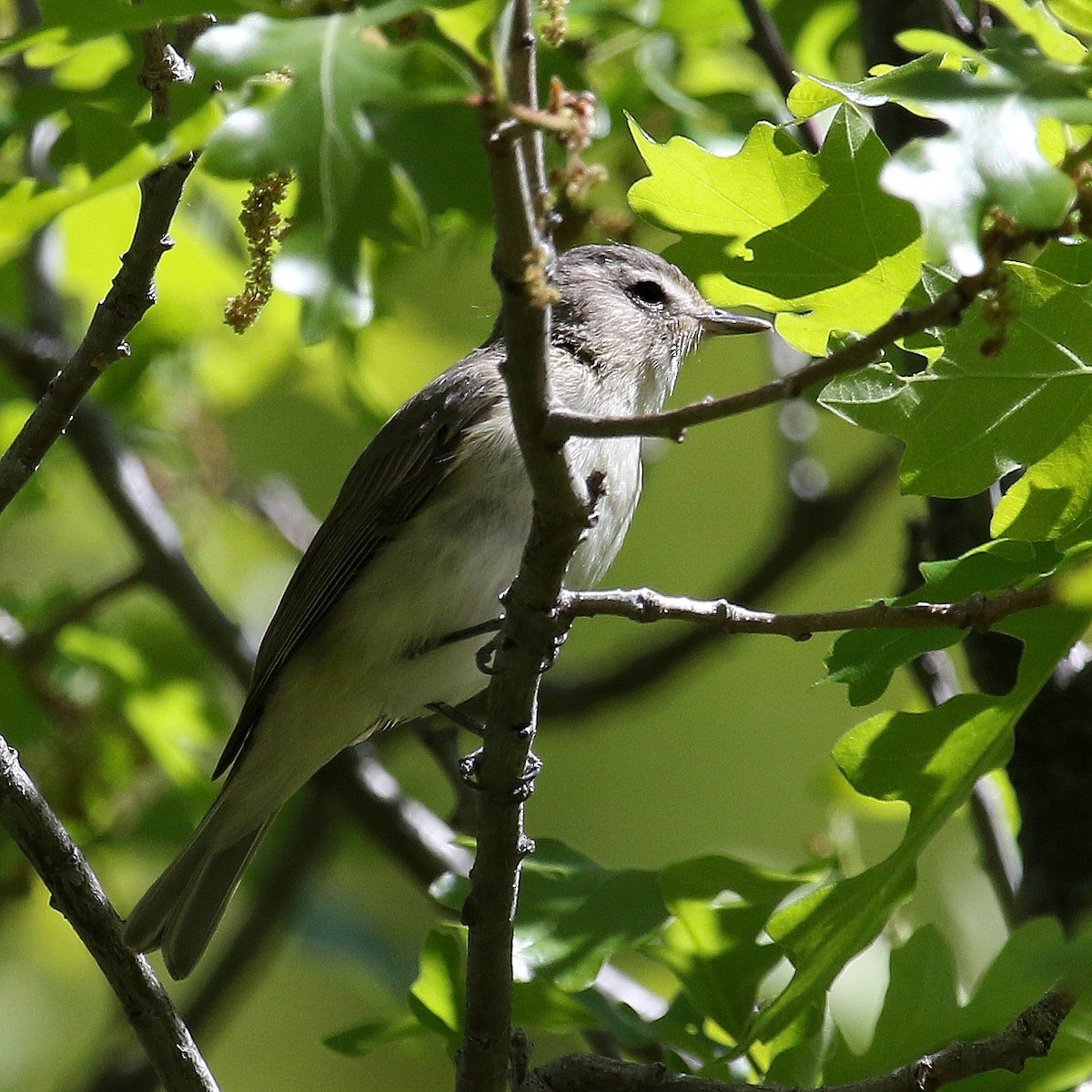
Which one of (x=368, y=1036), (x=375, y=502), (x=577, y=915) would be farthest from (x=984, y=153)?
(x=375, y=502)

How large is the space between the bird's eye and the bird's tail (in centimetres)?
183

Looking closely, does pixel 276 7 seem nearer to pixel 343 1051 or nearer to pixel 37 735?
pixel 343 1051

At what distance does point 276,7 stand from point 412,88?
21cm

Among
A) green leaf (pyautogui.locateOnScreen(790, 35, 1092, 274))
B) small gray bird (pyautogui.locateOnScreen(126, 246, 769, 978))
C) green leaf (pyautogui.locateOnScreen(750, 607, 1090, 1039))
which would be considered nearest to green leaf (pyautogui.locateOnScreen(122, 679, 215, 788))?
small gray bird (pyautogui.locateOnScreen(126, 246, 769, 978))

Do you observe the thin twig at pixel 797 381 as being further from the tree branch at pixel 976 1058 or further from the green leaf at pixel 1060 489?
the tree branch at pixel 976 1058

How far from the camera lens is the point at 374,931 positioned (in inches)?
201

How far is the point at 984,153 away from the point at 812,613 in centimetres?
71

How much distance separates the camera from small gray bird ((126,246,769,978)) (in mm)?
3650

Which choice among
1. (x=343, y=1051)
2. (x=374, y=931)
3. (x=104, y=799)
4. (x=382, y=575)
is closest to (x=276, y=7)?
(x=343, y=1051)

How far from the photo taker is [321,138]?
1551 millimetres

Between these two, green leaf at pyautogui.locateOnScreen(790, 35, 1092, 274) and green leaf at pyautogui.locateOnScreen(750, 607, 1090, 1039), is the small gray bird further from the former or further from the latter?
green leaf at pyautogui.locateOnScreen(790, 35, 1092, 274)

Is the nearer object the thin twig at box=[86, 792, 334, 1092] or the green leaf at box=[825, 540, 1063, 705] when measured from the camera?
the green leaf at box=[825, 540, 1063, 705]

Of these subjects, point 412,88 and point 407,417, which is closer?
point 412,88

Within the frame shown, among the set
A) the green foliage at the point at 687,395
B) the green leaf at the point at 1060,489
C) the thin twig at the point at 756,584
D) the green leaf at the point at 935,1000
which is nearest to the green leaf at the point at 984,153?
the green foliage at the point at 687,395
